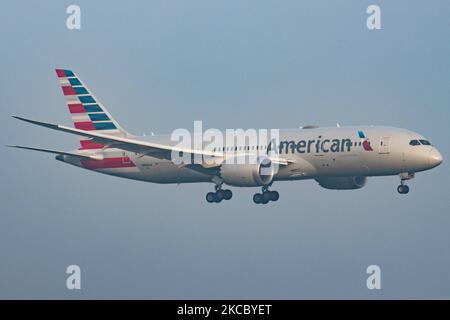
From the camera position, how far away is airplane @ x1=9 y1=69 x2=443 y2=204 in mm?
111812

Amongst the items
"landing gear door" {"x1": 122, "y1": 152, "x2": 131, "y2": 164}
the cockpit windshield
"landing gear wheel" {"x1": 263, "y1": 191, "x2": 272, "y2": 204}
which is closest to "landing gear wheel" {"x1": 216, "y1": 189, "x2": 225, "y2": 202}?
"landing gear wheel" {"x1": 263, "y1": 191, "x2": 272, "y2": 204}

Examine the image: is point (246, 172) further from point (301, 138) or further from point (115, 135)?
point (115, 135)

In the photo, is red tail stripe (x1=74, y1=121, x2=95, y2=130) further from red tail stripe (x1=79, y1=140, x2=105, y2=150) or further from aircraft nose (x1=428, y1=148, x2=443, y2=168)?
aircraft nose (x1=428, y1=148, x2=443, y2=168)

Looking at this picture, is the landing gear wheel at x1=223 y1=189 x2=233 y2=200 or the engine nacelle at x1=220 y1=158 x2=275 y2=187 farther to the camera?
the landing gear wheel at x1=223 y1=189 x2=233 y2=200

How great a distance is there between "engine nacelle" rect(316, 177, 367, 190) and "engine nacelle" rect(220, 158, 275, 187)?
20.3ft

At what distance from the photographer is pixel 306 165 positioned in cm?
11431

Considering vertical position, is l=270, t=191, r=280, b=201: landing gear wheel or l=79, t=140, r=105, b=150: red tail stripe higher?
l=79, t=140, r=105, b=150: red tail stripe

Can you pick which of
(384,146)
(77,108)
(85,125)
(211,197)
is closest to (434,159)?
(384,146)

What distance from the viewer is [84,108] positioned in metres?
128

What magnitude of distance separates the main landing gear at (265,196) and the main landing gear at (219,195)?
7.43 feet

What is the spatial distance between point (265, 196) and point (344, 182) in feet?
21.9

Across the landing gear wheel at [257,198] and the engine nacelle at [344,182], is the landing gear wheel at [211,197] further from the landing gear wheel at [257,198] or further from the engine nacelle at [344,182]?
the engine nacelle at [344,182]

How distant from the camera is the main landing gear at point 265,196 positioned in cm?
11788

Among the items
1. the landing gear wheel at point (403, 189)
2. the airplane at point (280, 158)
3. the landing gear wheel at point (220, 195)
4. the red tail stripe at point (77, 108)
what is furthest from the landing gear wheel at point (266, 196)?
the red tail stripe at point (77, 108)
